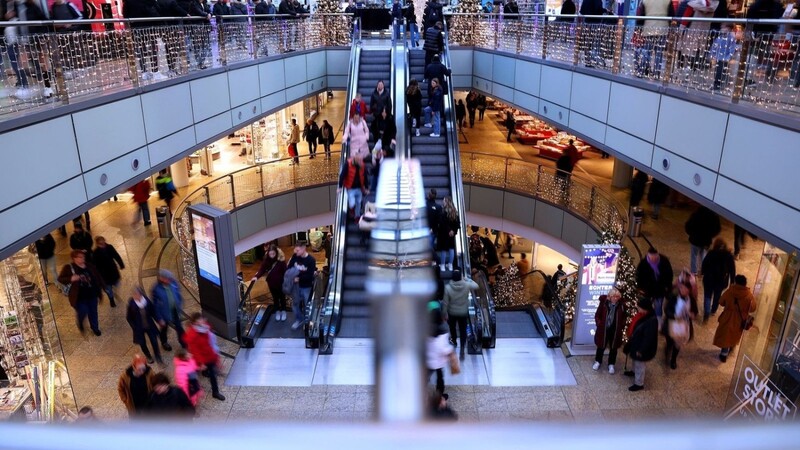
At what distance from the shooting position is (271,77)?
15.6m

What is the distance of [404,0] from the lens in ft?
94.1

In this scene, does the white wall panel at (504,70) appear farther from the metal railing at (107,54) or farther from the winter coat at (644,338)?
the winter coat at (644,338)

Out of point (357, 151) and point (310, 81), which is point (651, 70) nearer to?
point (357, 151)

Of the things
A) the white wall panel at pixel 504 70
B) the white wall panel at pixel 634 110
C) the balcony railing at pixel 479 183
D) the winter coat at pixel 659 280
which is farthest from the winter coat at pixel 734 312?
the white wall panel at pixel 504 70

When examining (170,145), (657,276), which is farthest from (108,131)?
(657,276)

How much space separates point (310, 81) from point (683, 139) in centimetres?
1247

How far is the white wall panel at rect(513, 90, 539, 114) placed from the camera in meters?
14.5

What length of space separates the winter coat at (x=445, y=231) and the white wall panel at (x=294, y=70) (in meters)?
8.69

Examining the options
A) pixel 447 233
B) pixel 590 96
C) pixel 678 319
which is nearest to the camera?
pixel 678 319

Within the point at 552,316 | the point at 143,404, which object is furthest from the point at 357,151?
the point at 143,404

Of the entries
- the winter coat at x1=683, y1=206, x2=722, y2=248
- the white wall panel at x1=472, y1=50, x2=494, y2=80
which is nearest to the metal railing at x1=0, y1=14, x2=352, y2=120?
the white wall panel at x1=472, y1=50, x2=494, y2=80

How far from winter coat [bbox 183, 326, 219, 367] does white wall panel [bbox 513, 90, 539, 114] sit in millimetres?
10177

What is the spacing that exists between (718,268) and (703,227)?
1710 millimetres

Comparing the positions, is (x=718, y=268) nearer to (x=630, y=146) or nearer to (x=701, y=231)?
(x=701, y=231)
